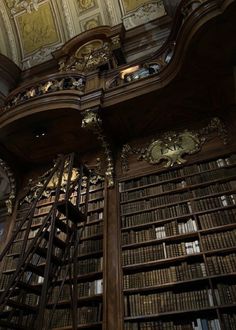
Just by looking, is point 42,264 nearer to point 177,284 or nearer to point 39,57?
point 177,284

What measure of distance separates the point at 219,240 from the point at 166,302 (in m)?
0.78

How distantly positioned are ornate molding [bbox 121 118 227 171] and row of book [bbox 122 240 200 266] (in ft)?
3.72

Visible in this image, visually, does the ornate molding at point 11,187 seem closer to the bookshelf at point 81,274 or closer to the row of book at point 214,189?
the bookshelf at point 81,274

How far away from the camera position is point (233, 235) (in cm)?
312

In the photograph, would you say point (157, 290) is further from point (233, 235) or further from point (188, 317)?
point (233, 235)

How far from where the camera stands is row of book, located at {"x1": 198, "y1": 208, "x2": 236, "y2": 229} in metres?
3.26

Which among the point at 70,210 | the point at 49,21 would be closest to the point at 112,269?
the point at 70,210

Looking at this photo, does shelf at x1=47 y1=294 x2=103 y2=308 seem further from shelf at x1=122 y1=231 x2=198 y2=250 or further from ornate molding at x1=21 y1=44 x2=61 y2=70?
ornate molding at x1=21 y1=44 x2=61 y2=70

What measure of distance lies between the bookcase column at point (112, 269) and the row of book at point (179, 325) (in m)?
0.15

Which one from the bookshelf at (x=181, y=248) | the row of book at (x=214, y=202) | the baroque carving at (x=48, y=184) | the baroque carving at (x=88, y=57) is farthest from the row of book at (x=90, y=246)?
the baroque carving at (x=88, y=57)

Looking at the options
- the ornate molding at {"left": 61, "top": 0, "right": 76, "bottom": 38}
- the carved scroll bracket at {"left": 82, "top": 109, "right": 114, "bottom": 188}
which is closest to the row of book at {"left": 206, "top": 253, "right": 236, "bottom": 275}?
the carved scroll bracket at {"left": 82, "top": 109, "right": 114, "bottom": 188}

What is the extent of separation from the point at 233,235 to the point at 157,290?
0.91 meters

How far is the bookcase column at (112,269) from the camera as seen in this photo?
3.07 meters

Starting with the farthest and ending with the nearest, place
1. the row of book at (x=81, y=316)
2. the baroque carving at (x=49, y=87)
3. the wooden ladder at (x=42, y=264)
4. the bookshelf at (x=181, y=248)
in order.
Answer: the baroque carving at (x=49, y=87)
the row of book at (x=81, y=316)
the bookshelf at (x=181, y=248)
the wooden ladder at (x=42, y=264)
